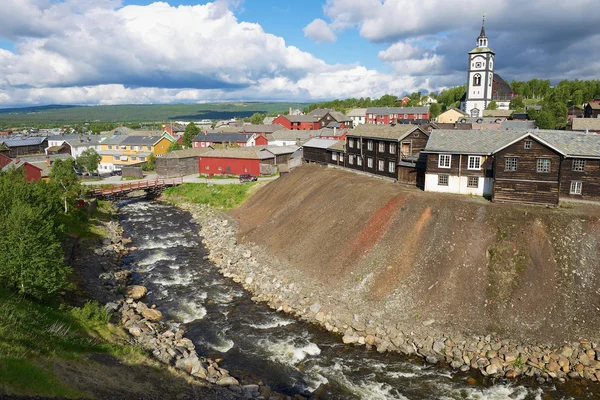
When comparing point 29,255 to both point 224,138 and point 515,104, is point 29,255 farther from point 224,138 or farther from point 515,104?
point 515,104

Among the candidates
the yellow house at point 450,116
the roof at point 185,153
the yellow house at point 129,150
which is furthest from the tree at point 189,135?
the yellow house at point 450,116

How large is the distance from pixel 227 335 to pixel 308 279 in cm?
782

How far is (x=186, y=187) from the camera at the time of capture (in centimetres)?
6394

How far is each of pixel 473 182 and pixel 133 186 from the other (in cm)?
4891

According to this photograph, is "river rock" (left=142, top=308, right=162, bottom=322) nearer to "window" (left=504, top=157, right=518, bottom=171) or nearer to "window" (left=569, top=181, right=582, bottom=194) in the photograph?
"window" (left=504, top=157, right=518, bottom=171)

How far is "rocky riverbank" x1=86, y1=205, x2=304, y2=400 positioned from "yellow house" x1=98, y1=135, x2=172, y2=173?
50.1 m

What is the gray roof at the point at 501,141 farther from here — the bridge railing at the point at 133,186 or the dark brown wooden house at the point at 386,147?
the bridge railing at the point at 133,186

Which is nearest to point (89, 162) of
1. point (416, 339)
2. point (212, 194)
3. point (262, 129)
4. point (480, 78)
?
point (212, 194)

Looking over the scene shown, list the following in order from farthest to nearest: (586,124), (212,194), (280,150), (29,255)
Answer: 1. (280,150)
2. (586,124)
3. (212,194)
4. (29,255)

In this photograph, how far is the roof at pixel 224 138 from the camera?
3583 inches

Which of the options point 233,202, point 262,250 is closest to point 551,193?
point 262,250

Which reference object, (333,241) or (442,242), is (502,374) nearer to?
(442,242)

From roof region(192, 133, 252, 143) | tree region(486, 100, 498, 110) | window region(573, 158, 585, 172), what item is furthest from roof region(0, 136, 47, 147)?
tree region(486, 100, 498, 110)

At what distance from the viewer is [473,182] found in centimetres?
3475
